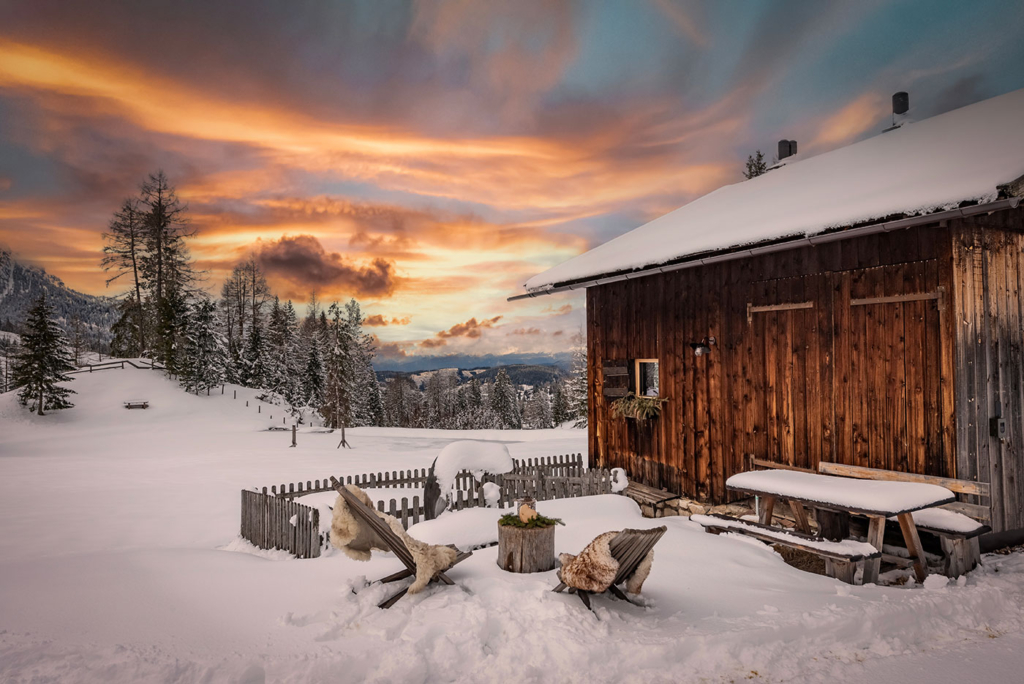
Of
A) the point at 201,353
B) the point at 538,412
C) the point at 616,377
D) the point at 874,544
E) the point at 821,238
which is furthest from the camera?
the point at 538,412

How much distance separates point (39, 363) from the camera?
93.9 ft

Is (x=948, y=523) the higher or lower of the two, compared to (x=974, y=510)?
lower

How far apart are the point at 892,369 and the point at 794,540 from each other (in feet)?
8.28

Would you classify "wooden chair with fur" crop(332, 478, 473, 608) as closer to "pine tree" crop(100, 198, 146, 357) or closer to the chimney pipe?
the chimney pipe

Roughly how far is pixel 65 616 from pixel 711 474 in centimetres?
838

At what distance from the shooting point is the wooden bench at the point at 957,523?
5.76 metres

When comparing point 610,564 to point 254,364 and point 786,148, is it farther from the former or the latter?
point 254,364

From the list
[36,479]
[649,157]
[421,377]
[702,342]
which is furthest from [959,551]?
[421,377]

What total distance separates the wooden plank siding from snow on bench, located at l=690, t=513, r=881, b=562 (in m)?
1.42

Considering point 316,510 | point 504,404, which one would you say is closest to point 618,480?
point 316,510

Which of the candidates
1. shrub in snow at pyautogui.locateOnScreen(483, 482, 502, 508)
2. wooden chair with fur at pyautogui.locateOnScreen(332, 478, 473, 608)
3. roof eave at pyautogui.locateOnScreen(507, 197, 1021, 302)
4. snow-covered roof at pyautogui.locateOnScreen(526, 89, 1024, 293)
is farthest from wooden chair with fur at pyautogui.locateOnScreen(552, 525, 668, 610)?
shrub in snow at pyautogui.locateOnScreen(483, 482, 502, 508)

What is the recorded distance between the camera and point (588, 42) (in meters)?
13.1

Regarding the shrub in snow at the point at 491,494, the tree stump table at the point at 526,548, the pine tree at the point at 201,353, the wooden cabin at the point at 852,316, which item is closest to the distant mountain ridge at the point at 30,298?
the pine tree at the point at 201,353

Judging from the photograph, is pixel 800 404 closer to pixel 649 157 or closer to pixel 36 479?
pixel 649 157
